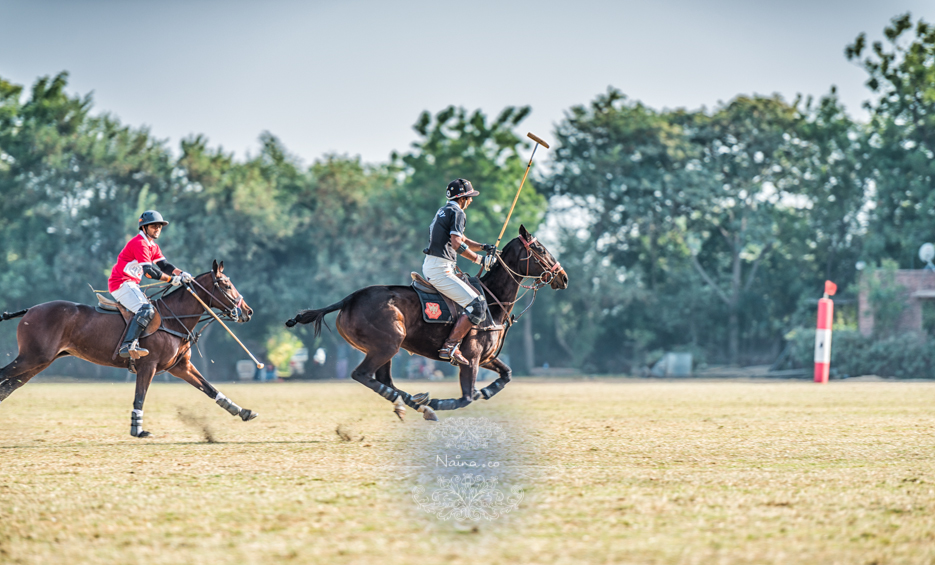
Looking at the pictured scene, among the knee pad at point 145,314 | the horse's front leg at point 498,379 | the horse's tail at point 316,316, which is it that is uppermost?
the horse's tail at point 316,316

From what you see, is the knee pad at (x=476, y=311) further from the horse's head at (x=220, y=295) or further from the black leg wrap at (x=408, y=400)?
the horse's head at (x=220, y=295)

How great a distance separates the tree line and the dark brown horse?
111 ft

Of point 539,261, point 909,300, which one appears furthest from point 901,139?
point 539,261

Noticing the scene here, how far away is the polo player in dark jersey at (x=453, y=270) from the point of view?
11664 millimetres

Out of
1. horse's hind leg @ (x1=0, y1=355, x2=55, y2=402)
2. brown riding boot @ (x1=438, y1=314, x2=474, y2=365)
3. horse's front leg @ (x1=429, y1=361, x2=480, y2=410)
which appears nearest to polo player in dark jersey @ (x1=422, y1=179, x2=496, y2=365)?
brown riding boot @ (x1=438, y1=314, x2=474, y2=365)

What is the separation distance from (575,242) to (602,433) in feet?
124

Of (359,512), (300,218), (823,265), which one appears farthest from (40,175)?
(359,512)

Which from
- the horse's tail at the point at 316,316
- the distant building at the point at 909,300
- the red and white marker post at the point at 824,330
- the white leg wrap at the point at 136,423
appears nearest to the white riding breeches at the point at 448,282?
the horse's tail at the point at 316,316

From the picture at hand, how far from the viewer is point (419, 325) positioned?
11742 mm

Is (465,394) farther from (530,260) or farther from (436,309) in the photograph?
(530,260)

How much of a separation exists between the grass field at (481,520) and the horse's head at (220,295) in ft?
4.86

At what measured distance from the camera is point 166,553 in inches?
210

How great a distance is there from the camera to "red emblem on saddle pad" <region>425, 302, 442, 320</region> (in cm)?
1169

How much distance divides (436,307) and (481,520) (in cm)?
561
